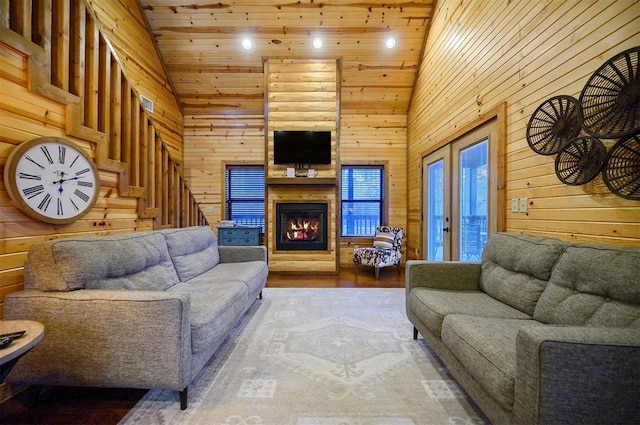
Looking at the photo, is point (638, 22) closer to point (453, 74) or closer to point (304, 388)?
point (453, 74)

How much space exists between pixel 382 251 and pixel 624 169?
10.9 feet

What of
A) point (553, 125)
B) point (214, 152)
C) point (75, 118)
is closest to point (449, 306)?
point (553, 125)

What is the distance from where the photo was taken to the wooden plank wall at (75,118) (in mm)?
1729

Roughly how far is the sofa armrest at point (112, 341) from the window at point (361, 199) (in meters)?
4.60

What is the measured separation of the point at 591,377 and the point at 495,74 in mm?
2843

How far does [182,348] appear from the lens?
4.93 ft

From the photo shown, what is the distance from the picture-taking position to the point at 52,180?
1.96 meters

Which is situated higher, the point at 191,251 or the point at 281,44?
the point at 281,44

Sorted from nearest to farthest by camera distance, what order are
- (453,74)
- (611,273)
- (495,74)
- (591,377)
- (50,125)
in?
(591,377), (611,273), (50,125), (495,74), (453,74)

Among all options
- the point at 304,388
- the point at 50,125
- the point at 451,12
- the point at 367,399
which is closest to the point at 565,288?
the point at 367,399

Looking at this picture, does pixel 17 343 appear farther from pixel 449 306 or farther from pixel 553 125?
pixel 553 125

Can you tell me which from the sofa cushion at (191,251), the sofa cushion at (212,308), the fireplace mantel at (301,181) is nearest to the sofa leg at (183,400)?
the sofa cushion at (212,308)

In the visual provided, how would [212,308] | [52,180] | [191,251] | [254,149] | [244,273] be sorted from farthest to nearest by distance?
1. [254,149]
2. [191,251]
3. [244,273]
4. [52,180]
5. [212,308]

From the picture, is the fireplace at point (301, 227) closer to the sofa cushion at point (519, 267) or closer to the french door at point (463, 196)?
the french door at point (463, 196)
